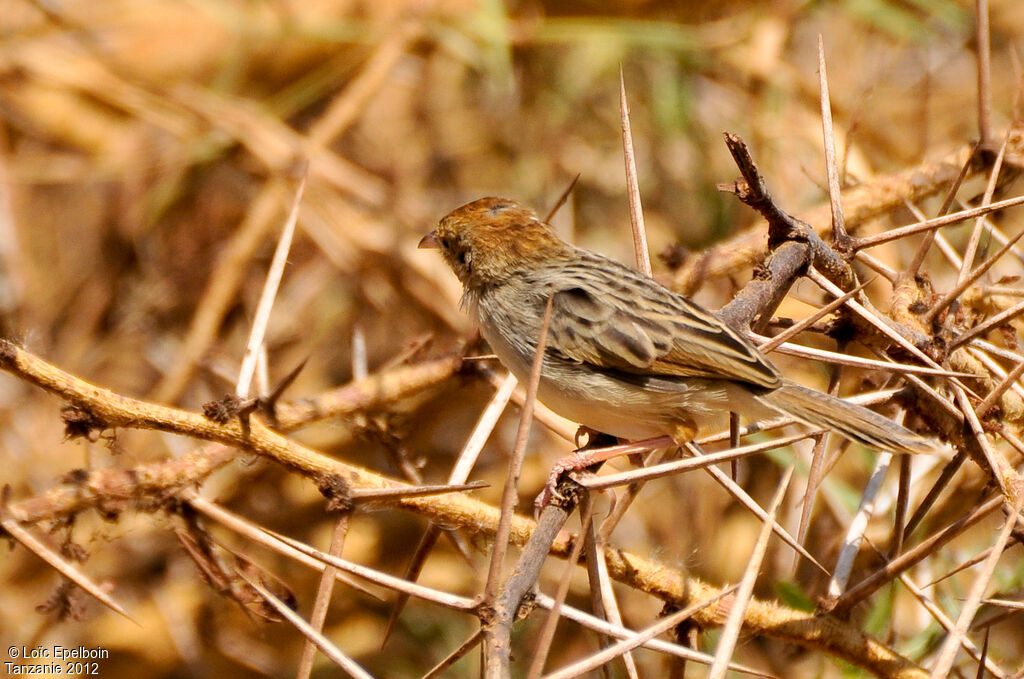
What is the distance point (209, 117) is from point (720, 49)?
3476mm

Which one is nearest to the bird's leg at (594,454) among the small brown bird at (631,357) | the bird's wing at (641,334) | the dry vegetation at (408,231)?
the small brown bird at (631,357)

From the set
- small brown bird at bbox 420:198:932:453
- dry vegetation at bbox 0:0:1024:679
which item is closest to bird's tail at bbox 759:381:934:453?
small brown bird at bbox 420:198:932:453

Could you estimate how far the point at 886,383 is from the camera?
11.0ft

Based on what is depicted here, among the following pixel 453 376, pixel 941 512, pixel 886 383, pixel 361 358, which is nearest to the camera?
pixel 886 383

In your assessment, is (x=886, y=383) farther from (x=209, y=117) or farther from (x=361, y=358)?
(x=209, y=117)

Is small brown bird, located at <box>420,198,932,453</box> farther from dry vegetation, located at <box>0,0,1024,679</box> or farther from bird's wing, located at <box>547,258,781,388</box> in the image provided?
dry vegetation, located at <box>0,0,1024,679</box>

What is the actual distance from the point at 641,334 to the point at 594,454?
49 cm

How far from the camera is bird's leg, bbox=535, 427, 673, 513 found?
3.31m

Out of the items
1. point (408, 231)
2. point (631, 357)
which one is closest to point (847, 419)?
point (631, 357)

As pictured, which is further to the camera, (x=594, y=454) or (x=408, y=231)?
(x=408, y=231)

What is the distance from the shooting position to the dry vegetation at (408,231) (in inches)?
187

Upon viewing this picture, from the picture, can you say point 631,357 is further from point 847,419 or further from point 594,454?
point 847,419

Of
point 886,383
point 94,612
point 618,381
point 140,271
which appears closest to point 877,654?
point 886,383

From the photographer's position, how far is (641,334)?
12.0ft
